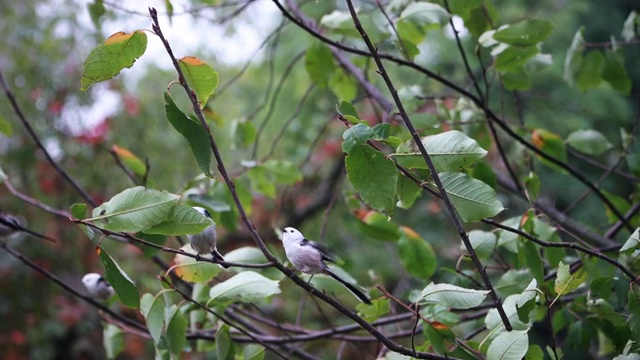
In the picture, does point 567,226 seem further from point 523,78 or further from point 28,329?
point 28,329

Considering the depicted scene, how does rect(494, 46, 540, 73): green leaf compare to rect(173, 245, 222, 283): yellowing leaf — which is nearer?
rect(173, 245, 222, 283): yellowing leaf

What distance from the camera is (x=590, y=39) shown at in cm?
507

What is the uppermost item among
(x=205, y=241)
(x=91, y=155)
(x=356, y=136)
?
(x=356, y=136)

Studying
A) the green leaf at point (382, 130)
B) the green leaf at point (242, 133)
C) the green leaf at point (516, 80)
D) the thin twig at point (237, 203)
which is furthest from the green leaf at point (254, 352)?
the green leaf at point (516, 80)

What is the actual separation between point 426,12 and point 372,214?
0.36m

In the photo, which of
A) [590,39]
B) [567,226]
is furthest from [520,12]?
[567,226]

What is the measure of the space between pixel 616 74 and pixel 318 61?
578 mm

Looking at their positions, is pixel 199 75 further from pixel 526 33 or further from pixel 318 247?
pixel 526 33

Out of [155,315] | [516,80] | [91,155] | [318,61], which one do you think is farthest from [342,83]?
[91,155]

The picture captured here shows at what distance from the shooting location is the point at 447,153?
75 centimetres

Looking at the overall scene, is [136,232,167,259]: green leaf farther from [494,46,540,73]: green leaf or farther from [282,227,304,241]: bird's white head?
[494,46,540,73]: green leaf

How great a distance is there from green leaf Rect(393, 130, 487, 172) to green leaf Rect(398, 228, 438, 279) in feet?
1.34

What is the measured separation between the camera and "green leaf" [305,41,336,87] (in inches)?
49.9

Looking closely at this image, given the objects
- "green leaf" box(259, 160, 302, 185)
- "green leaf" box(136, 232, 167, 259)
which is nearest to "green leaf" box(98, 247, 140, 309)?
"green leaf" box(136, 232, 167, 259)
